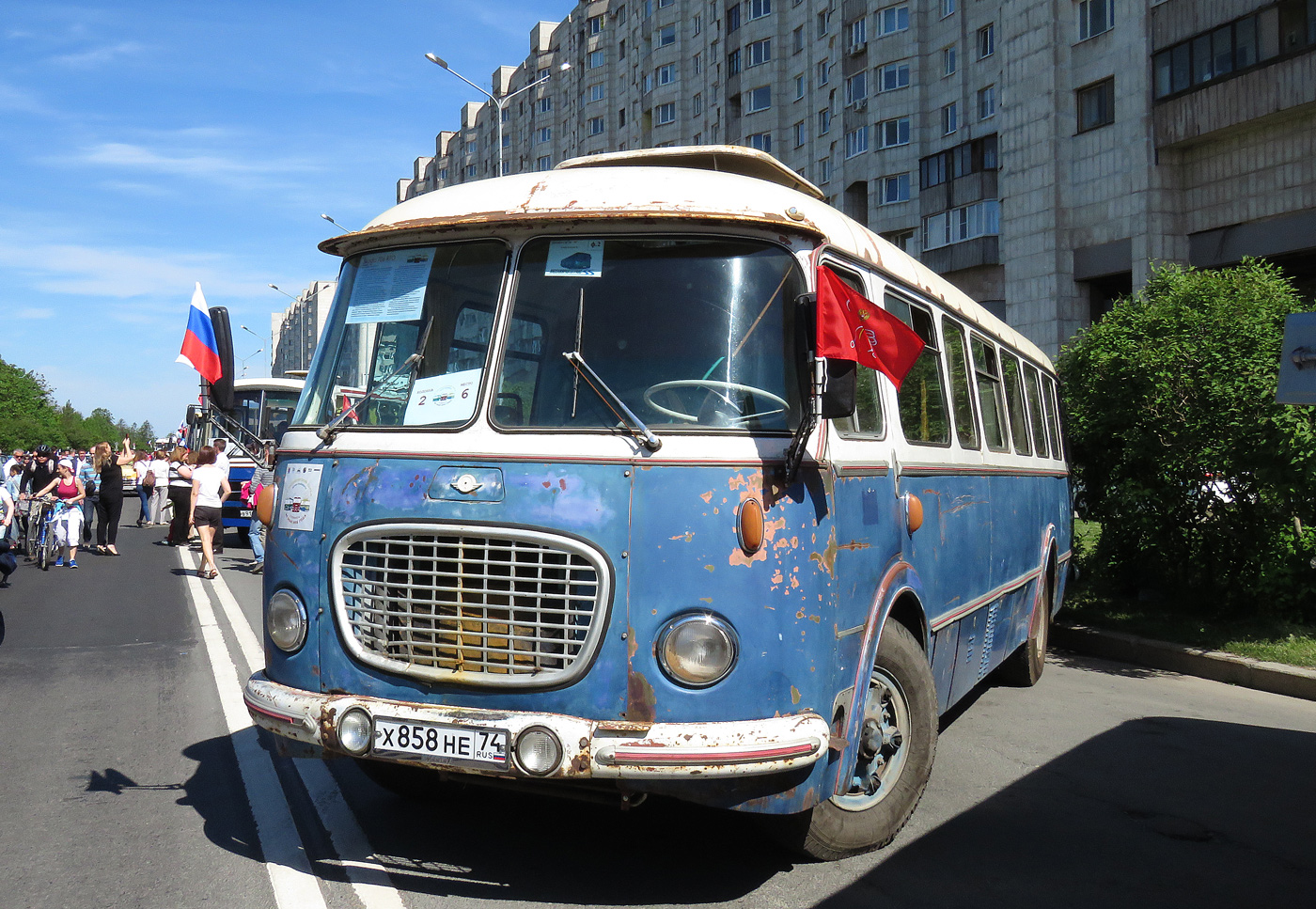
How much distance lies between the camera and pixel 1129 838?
4.97 metres

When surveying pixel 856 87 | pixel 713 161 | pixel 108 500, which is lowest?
pixel 108 500

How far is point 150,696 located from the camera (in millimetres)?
7699

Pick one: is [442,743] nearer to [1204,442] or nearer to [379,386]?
[379,386]

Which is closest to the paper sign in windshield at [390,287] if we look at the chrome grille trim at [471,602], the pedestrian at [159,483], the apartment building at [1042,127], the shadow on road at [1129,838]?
the chrome grille trim at [471,602]

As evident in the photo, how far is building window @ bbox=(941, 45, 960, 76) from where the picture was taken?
130ft

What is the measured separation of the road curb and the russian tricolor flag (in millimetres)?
7332

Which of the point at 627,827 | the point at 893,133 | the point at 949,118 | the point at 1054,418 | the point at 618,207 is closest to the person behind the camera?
the point at 618,207

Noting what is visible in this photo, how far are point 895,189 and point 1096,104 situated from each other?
36.4ft

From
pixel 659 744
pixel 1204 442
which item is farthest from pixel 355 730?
pixel 1204 442

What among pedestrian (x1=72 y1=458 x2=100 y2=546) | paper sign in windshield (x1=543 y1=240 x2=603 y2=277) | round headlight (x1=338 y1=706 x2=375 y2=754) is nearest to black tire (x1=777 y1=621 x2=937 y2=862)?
round headlight (x1=338 y1=706 x2=375 y2=754)

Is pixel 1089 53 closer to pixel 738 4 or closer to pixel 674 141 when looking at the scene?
pixel 738 4

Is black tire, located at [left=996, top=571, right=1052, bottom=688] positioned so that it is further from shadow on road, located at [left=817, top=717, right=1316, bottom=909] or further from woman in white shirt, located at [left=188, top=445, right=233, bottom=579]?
woman in white shirt, located at [left=188, top=445, right=233, bottom=579]

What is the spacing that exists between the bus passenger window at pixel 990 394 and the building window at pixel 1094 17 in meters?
27.7

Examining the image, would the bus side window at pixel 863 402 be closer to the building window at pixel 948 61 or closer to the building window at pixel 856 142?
the building window at pixel 948 61
